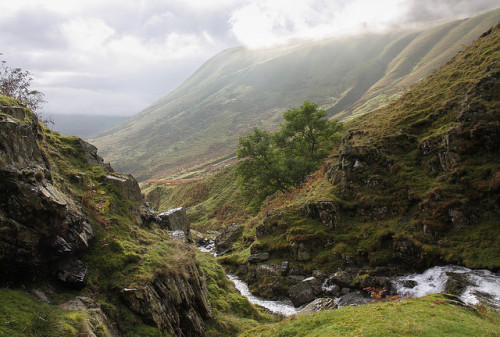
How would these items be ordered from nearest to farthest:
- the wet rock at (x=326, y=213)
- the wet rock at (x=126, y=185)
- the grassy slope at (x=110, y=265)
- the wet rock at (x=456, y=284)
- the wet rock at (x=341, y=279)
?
1. the grassy slope at (x=110, y=265)
2. the wet rock at (x=456, y=284)
3. the wet rock at (x=126, y=185)
4. the wet rock at (x=341, y=279)
5. the wet rock at (x=326, y=213)

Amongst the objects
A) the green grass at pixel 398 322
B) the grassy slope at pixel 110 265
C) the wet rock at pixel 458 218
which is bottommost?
the green grass at pixel 398 322

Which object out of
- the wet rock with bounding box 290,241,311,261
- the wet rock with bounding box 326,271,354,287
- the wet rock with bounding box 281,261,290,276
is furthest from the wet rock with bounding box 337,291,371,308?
the wet rock with bounding box 281,261,290,276

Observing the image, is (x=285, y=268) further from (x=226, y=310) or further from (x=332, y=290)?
(x=226, y=310)

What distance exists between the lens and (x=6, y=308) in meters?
8.59

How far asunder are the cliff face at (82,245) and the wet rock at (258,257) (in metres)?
11.6

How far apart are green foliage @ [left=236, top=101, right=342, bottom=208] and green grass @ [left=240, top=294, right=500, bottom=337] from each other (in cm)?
2660

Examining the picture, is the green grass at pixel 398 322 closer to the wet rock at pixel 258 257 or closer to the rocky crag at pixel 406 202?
the rocky crag at pixel 406 202

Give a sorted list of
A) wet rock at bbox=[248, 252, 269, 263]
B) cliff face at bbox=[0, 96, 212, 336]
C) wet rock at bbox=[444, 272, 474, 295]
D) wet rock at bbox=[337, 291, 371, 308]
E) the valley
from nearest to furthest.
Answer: cliff face at bbox=[0, 96, 212, 336], the valley, wet rock at bbox=[444, 272, 474, 295], wet rock at bbox=[337, 291, 371, 308], wet rock at bbox=[248, 252, 269, 263]

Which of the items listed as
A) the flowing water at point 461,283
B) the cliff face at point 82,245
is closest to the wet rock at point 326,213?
the flowing water at point 461,283

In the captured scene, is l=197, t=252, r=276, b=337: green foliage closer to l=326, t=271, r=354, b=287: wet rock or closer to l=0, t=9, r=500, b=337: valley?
l=0, t=9, r=500, b=337: valley

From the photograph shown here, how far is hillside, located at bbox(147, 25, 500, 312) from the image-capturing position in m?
22.4

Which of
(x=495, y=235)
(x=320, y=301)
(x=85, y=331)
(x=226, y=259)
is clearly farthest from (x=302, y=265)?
(x=85, y=331)

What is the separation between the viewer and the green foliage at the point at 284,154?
4259 cm

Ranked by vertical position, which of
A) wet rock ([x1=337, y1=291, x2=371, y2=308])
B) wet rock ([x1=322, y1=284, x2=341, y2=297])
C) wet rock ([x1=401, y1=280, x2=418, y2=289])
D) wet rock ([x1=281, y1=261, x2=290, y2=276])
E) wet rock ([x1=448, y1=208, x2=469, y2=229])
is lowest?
wet rock ([x1=322, y1=284, x2=341, y2=297])
